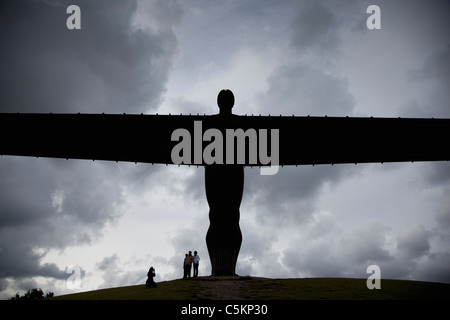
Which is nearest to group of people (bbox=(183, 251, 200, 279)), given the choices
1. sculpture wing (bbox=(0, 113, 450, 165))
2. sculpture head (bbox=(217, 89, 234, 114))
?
sculpture wing (bbox=(0, 113, 450, 165))

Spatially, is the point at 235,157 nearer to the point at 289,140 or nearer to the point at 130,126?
the point at 289,140

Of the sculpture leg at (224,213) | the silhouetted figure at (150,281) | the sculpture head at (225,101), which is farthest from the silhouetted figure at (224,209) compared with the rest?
the silhouetted figure at (150,281)

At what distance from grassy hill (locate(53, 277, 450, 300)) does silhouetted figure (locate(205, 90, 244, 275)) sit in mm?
1492

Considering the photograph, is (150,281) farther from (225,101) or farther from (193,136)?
(225,101)

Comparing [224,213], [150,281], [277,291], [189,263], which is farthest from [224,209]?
[277,291]

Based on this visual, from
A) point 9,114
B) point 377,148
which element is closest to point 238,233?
point 377,148

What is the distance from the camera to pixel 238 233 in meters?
12.4

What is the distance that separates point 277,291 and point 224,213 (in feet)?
12.8

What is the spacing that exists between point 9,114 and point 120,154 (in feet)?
12.5

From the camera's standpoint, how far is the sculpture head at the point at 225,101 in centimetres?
1300

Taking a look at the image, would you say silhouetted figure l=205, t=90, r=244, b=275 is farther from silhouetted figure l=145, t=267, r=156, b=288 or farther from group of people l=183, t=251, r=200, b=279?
silhouetted figure l=145, t=267, r=156, b=288

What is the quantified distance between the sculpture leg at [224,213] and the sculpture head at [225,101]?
1961 mm

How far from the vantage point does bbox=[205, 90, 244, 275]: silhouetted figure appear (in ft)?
39.5
